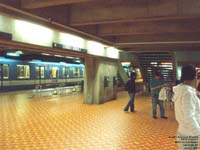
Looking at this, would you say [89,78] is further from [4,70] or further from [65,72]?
[65,72]

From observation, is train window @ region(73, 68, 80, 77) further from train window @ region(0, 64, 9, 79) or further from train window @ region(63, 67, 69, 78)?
train window @ region(0, 64, 9, 79)

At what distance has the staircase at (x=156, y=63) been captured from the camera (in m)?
15.1

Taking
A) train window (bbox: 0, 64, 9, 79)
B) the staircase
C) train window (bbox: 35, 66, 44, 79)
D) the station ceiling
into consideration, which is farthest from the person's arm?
train window (bbox: 35, 66, 44, 79)

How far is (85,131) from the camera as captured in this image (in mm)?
6102

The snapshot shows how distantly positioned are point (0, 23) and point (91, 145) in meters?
3.28

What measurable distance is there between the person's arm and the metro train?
14654 millimetres

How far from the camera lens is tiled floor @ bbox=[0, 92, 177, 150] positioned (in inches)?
196

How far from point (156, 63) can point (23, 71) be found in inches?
359

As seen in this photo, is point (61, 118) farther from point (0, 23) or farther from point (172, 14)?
point (172, 14)

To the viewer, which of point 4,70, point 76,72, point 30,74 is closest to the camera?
point 4,70

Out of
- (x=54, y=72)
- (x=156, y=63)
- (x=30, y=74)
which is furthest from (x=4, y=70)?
(x=156, y=63)

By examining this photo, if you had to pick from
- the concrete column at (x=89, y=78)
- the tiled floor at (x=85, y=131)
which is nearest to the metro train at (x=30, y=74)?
the concrete column at (x=89, y=78)

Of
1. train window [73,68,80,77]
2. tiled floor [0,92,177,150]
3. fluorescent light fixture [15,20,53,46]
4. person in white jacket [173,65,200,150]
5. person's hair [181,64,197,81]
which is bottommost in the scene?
tiled floor [0,92,177,150]

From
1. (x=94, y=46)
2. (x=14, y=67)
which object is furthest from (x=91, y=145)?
(x=14, y=67)
